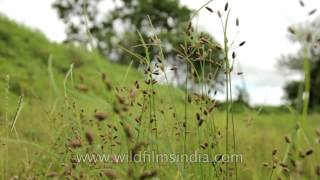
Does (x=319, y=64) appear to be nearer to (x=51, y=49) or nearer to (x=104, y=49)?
(x=104, y=49)

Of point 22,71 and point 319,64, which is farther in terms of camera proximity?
point 319,64

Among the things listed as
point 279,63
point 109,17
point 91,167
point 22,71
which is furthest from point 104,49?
point 91,167

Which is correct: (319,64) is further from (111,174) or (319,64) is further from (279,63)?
(111,174)

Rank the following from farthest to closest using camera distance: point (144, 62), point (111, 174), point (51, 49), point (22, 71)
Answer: point (51, 49) < point (22, 71) < point (144, 62) < point (111, 174)

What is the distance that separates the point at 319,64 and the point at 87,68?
649 inches

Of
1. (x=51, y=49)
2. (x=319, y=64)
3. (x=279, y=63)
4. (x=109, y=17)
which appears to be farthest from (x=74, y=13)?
(x=51, y=49)

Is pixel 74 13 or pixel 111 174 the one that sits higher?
pixel 74 13

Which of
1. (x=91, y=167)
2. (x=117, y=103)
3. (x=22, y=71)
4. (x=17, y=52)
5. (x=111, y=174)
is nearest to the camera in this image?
(x=117, y=103)

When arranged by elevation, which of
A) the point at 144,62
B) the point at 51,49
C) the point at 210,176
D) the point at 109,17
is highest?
the point at 109,17

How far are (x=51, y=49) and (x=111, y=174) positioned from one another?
10665 mm

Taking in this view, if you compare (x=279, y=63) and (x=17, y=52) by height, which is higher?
(x=279, y=63)

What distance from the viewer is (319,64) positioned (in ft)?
78.1

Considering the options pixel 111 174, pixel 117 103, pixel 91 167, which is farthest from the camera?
pixel 91 167

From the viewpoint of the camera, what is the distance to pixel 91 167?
1682mm
